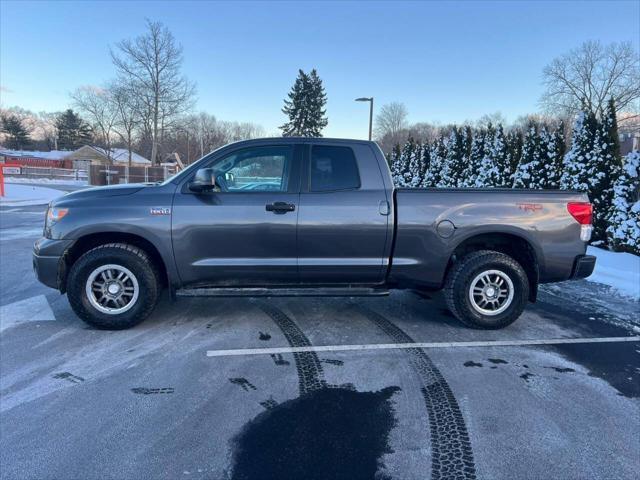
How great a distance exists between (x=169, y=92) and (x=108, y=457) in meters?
35.8

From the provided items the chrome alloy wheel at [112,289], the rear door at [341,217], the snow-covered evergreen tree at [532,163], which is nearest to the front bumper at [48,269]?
the chrome alloy wheel at [112,289]

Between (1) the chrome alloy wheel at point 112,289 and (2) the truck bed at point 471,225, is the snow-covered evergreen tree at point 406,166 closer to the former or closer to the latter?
(2) the truck bed at point 471,225

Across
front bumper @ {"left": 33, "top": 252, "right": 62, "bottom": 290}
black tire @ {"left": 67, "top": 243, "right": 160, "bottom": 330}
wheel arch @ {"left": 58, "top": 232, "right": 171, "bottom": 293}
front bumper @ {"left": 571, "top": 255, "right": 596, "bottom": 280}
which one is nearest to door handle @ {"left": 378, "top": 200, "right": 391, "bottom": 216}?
front bumper @ {"left": 571, "top": 255, "right": 596, "bottom": 280}

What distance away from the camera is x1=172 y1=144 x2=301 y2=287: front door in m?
4.24

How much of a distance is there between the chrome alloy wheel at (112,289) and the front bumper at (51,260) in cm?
34

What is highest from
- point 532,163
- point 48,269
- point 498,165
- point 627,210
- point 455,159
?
point 455,159

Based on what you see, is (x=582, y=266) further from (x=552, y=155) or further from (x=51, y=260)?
(x=552, y=155)

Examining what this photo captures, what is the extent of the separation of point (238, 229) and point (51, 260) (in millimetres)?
1870

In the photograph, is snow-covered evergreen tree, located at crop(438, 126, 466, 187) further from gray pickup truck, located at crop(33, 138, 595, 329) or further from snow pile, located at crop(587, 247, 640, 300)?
gray pickup truck, located at crop(33, 138, 595, 329)

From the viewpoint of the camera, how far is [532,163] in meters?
12.0

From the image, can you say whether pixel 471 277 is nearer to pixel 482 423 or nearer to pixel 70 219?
pixel 482 423

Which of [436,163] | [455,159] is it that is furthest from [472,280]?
[436,163]

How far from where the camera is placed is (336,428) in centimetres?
273

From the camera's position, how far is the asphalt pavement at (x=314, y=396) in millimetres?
2418
